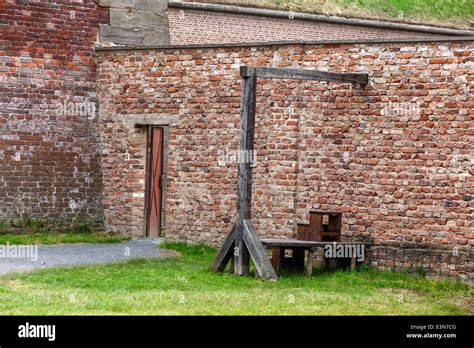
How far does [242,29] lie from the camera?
3039cm

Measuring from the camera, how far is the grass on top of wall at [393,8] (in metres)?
31.6

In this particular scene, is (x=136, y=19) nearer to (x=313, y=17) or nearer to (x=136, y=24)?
(x=136, y=24)

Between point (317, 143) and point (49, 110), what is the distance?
6.09 meters

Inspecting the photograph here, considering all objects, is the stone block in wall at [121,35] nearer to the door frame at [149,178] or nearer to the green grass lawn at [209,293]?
the door frame at [149,178]

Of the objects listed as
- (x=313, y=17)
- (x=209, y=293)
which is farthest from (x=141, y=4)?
(x=313, y=17)

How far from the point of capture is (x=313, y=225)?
55.5 ft

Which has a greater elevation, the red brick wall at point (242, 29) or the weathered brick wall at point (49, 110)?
the red brick wall at point (242, 29)

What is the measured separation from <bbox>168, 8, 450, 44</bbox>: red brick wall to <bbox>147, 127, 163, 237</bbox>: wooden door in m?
7.41

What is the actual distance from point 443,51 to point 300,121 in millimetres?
2929

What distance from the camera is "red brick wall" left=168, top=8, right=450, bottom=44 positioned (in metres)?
29.3

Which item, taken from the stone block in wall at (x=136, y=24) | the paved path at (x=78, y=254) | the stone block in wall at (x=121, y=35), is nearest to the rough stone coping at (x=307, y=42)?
the stone block in wall at (x=121, y=35)

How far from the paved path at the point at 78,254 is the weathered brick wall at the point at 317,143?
2.83 ft
